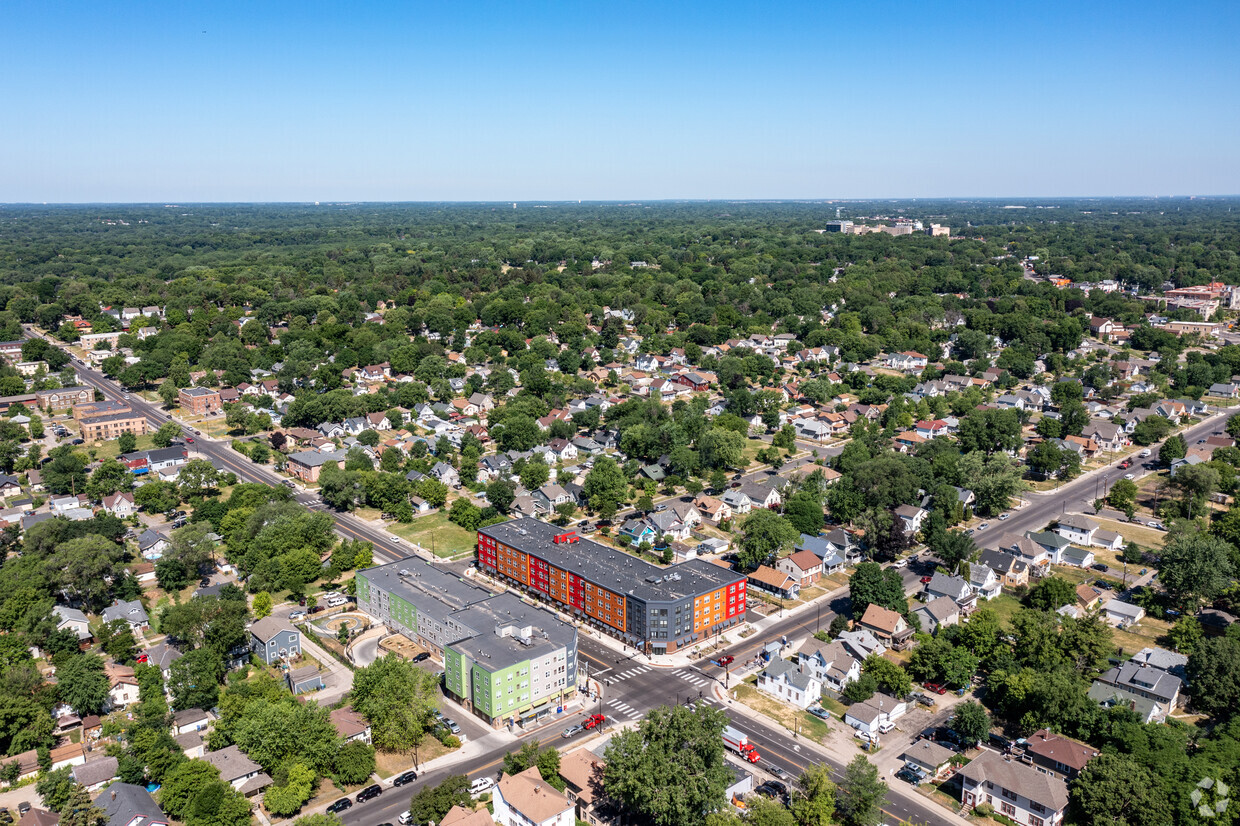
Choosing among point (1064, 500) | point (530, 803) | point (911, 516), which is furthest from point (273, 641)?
point (1064, 500)

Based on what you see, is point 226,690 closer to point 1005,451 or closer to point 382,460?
point 382,460

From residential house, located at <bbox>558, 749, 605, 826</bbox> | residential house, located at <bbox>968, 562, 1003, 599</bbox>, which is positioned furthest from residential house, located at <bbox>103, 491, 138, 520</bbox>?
residential house, located at <bbox>968, 562, 1003, 599</bbox>

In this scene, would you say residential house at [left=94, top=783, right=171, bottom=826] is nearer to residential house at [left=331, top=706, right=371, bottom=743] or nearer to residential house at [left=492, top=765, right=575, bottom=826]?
residential house at [left=331, top=706, right=371, bottom=743]

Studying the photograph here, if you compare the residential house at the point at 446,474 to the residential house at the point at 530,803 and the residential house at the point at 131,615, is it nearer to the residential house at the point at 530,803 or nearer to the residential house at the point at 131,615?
the residential house at the point at 131,615

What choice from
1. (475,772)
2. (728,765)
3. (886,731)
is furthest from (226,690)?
(886,731)

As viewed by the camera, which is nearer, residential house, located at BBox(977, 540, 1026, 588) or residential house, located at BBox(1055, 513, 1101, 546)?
residential house, located at BBox(977, 540, 1026, 588)

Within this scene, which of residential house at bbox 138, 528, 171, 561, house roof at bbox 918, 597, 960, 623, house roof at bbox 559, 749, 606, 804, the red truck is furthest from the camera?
residential house at bbox 138, 528, 171, 561
